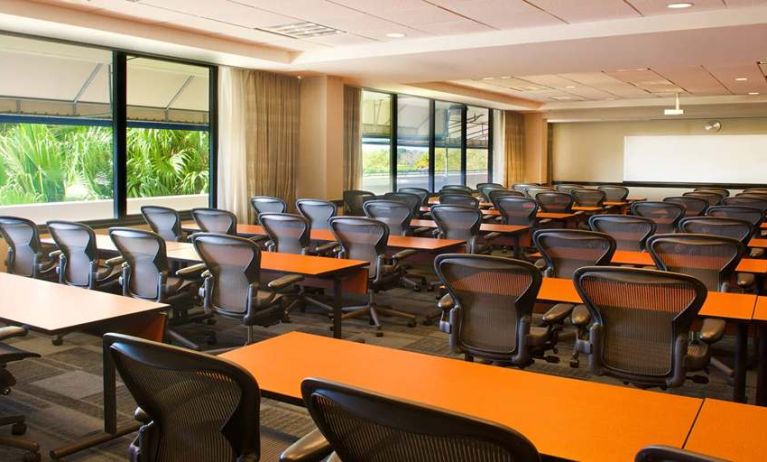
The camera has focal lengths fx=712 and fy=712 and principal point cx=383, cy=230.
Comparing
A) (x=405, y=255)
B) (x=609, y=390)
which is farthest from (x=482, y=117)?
(x=609, y=390)

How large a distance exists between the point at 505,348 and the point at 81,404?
95.7 inches

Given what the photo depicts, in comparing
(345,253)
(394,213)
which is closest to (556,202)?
(394,213)

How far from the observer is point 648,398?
208 centimetres

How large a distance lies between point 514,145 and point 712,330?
13759 mm

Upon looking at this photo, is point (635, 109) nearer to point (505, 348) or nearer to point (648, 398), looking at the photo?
point (505, 348)

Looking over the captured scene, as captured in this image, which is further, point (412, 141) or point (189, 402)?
point (412, 141)

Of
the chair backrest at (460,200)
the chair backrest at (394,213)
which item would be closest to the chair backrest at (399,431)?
the chair backrest at (394,213)

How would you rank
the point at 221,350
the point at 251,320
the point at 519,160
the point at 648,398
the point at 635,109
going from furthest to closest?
the point at 519,160 → the point at 635,109 → the point at 221,350 → the point at 251,320 → the point at 648,398

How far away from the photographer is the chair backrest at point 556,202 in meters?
9.74

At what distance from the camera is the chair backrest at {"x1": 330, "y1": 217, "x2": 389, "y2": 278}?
567 cm

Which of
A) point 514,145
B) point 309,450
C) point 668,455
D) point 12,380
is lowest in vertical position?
point 12,380

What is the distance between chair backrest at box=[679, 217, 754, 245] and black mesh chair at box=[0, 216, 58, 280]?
16.3ft

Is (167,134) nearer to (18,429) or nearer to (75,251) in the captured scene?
(75,251)

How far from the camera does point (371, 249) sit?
575 centimetres
